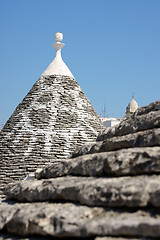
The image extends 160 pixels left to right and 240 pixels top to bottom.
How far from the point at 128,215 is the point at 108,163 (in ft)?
2.45

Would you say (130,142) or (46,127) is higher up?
(46,127)

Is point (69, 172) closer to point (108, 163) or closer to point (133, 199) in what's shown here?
point (108, 163)

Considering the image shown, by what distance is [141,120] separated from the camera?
4363 millimetres

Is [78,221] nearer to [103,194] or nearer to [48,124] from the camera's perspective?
[103,194]

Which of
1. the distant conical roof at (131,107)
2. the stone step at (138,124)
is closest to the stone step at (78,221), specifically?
the stone step at (138,124)

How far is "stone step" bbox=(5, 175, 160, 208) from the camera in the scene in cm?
318

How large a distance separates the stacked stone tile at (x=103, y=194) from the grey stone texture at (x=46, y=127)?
32.4 feet

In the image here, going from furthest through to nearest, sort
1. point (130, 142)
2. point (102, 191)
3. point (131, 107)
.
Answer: point (131, 107) → point (130, 142) → point (102, 191)

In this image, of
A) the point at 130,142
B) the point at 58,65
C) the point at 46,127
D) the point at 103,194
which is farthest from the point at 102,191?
the point at 58,65

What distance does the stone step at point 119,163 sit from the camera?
139 inches

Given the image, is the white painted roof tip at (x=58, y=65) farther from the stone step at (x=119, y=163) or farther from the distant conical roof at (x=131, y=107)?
the stone step at (x=119, y=163)

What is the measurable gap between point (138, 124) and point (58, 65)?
1344 centimetres

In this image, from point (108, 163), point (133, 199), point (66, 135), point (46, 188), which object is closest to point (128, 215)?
point (133, 199)

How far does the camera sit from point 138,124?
14.3 ft
